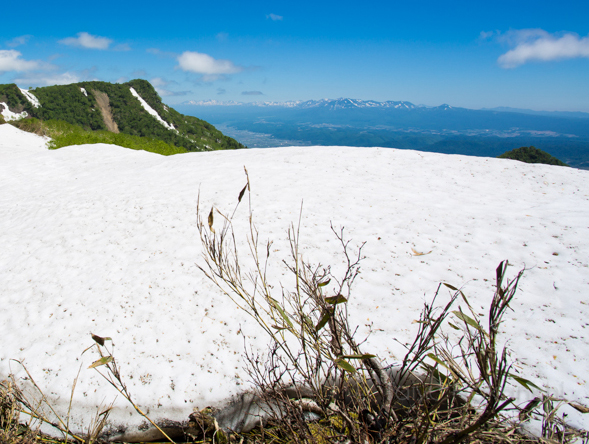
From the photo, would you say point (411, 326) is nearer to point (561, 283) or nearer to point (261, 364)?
point (261, 364)

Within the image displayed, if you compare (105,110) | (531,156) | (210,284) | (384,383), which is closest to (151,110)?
(105,110)

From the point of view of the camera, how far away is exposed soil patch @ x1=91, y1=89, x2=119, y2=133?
90812 millimetres

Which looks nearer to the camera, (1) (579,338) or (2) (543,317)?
(1) (579,338)

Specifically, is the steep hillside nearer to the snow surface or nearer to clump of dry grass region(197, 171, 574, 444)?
the snow surface

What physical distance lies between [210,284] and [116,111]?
11236 centimetres

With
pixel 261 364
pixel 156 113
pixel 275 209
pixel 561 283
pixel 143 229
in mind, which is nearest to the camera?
pixel 261 364

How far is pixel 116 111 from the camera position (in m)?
95.1

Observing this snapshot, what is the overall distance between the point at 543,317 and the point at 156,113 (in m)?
116

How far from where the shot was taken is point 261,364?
9.53 feet

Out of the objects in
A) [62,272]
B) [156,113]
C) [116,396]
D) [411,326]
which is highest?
[156,113]

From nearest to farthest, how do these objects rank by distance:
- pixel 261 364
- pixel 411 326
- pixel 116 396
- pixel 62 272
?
pixel 116 396 → pixel 261 364 → pixel 411 326 → pixel 62 272

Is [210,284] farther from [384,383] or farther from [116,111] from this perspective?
[116,111]

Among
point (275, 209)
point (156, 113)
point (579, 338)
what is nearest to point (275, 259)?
point (275, 209)

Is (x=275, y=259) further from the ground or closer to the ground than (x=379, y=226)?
closer to the ground
